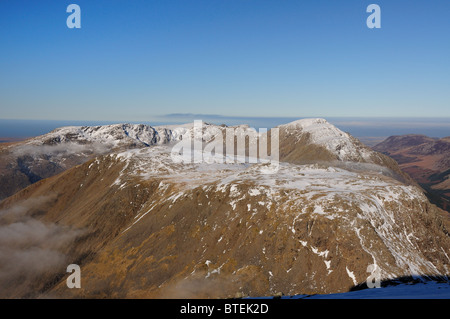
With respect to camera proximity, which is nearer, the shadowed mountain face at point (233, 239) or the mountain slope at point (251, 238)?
the mountain slope at point (251, 238)

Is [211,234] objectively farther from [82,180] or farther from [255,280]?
[82,180]

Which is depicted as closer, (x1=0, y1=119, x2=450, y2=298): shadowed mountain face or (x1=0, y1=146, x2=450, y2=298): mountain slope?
(x1=0, y1=146, x2=450, y2=298): mountain slope

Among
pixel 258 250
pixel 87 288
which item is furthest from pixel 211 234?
pixel 87 288

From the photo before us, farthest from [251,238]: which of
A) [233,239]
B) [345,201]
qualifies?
[345,201]

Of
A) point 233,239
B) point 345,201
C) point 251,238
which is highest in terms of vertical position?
point 345,201

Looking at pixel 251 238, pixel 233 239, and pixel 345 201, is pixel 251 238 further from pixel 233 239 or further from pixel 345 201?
pixel 345 201

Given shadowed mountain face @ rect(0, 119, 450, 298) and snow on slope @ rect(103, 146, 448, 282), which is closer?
snow on slope @ rect(103, 146, 448, 282)

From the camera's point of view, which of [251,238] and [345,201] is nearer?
[345,201]

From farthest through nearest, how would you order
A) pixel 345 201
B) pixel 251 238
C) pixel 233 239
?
pixel 233 239
pixel 251 238
pixel 345 201
